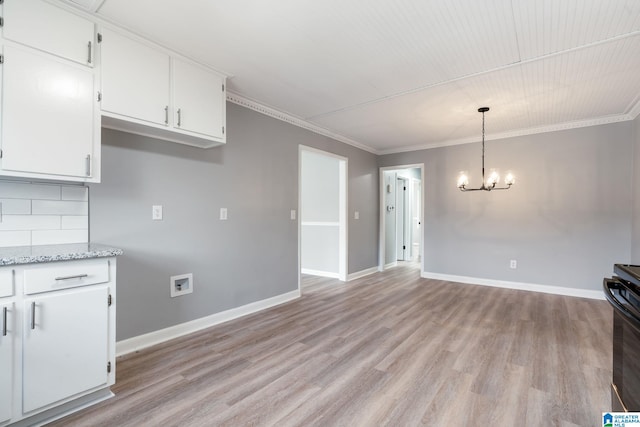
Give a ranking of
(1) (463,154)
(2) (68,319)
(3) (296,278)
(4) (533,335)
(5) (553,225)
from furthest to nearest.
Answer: (1) (463,154) < (5) (553,225) < (3) (296,278) < (4) (533,335) < (2) (68,319)

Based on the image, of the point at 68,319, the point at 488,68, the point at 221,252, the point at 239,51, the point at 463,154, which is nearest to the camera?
the point at 68,319

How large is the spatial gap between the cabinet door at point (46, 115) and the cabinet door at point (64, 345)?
2.55 feet

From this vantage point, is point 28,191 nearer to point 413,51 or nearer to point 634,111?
point 413,51

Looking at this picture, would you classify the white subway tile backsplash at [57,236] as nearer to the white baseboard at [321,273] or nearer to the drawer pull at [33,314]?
the drawer pull at [33,314]

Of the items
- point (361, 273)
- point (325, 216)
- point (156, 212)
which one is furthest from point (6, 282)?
point (361, 273)

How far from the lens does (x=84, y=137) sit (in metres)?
1.90

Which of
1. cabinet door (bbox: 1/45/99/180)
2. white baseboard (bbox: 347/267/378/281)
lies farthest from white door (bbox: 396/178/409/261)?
cabinet door (bbox: 1/45/99/180)

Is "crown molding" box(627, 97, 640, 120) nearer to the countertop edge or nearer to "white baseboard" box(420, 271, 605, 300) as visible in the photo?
"white baseboard" box(420, 271, 605, 300)

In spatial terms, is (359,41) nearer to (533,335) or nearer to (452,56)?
(452,56)

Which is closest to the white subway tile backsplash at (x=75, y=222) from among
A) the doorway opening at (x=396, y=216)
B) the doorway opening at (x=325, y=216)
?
the doorway opening at (x=325, y=216)

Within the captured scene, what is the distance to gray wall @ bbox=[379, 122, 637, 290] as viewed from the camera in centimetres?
393

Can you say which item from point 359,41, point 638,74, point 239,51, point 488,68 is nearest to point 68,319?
point 239,51

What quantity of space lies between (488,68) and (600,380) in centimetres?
252

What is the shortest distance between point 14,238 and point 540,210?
5780 millimetres
